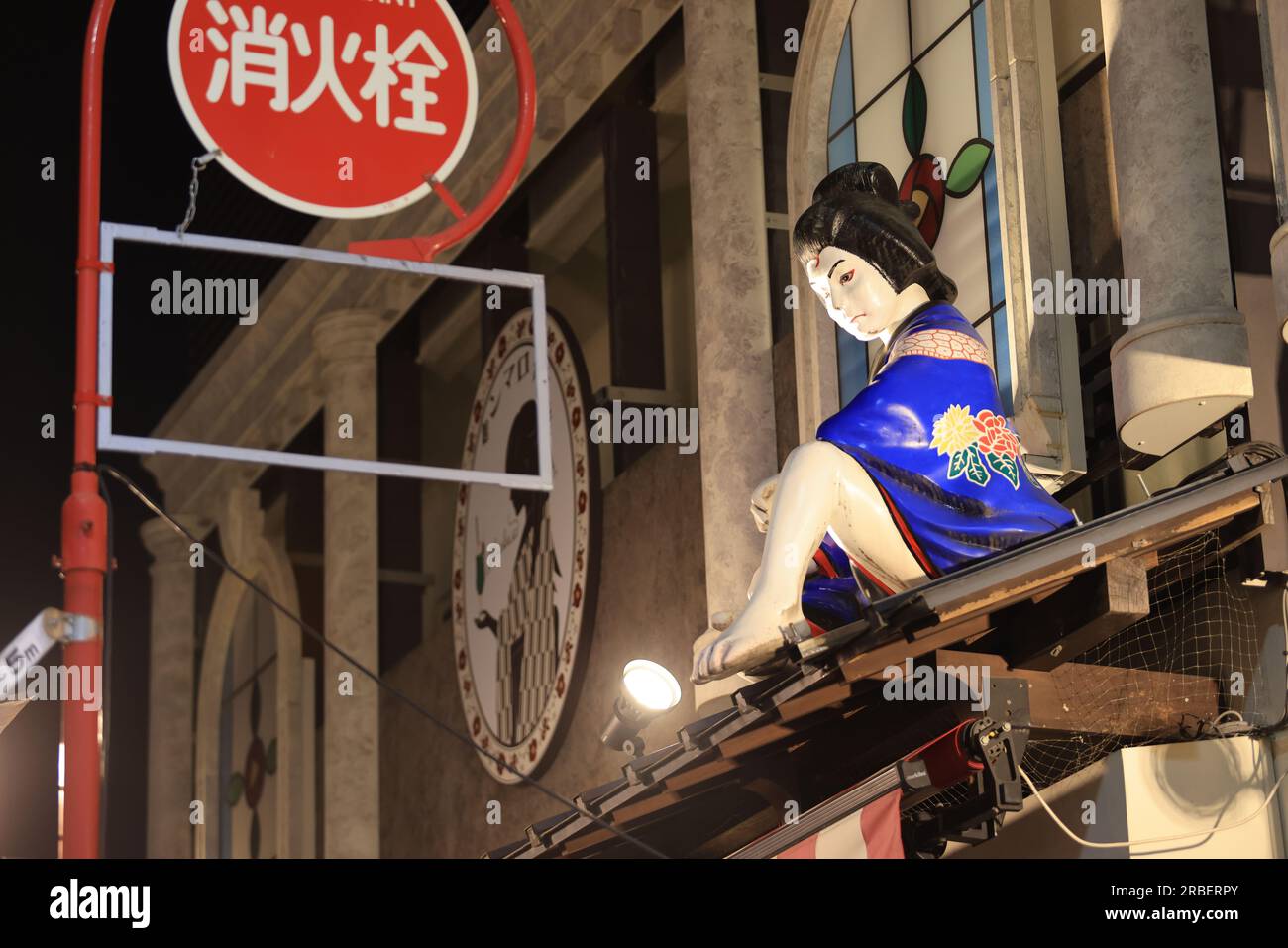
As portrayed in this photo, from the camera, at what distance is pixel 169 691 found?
1894cm

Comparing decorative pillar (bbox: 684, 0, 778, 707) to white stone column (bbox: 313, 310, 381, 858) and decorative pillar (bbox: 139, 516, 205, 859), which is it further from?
decorative pillar (bbox: 139, 516, 205, 859)

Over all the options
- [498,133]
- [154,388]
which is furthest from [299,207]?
[154,388]

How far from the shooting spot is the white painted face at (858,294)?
7293 mm

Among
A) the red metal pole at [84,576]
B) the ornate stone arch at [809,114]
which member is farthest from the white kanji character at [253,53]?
the ornate stone arch at [809,114]

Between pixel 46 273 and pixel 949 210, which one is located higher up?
pixel 46 273

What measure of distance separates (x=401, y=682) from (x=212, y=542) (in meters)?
4.67

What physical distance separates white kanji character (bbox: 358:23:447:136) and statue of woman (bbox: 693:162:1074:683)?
2.07m

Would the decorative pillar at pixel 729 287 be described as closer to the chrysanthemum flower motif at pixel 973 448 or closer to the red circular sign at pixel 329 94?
the red circular sign at pixel 329 94

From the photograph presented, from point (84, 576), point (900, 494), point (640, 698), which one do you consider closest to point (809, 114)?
point (640, 698)

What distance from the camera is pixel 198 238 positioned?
725 cm

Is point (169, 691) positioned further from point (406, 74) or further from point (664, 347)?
point (406, 74)

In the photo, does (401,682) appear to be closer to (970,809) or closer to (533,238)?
(533,238)

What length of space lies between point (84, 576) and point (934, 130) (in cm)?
505

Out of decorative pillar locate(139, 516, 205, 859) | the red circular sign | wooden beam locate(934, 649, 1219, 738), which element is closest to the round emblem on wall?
the red circular sign
